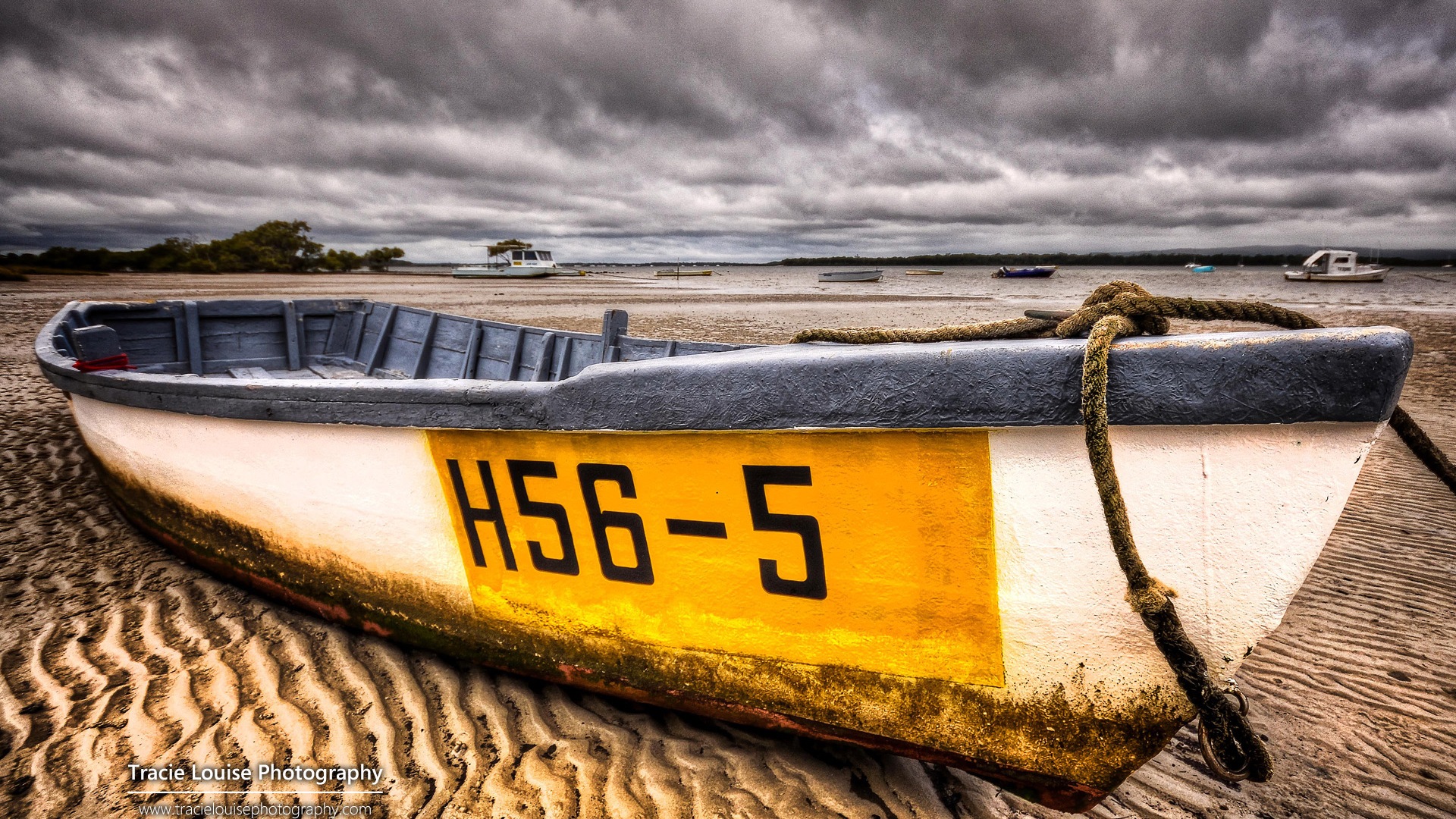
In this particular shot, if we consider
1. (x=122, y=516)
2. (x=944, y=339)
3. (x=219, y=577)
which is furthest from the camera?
(x=122, y=516)

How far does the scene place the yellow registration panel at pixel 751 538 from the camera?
5.43 feet

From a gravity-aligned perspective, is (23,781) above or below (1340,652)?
above

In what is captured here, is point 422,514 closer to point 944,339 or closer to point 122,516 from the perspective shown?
point 944,339

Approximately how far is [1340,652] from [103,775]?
5281 mm

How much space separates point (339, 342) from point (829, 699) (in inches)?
296

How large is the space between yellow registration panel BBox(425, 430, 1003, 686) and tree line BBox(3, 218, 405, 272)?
73.2 meters

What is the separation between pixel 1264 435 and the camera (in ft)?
4.44

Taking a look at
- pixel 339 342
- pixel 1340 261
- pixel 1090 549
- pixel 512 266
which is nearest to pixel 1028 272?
pixel 1340 261

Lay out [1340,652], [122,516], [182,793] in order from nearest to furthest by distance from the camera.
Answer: [182,793], [1340,652], [122,516]

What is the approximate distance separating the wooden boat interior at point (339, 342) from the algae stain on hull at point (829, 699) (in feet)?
8.34

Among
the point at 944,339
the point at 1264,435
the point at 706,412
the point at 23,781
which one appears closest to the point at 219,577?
the point at 23,781

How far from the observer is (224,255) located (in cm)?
6056

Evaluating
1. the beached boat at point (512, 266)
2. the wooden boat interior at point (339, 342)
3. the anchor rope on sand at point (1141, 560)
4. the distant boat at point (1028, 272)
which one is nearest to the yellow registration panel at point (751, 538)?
the anchor rope on sand at point (1141, 560)

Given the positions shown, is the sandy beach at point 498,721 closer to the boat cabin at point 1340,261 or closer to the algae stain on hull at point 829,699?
the algae stain on hull at point 829,699
